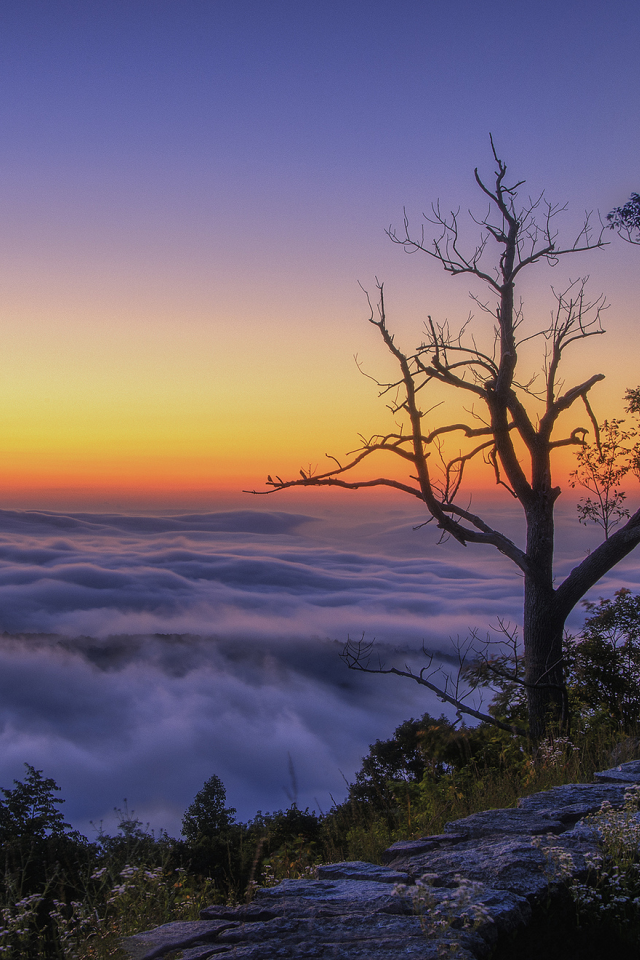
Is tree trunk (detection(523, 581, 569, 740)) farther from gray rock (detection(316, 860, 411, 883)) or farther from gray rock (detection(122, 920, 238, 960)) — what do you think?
gray rock (detection(122, 920, 238, 960))

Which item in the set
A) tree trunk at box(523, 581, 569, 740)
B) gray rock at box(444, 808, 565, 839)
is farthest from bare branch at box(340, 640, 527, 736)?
gray rock at box(444, 808, 565, 839)

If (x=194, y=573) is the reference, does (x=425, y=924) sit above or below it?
above

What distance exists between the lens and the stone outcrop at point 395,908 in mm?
2652

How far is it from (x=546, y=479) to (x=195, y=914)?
8572 millimetres

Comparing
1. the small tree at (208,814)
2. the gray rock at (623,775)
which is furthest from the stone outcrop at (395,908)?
the small tree at (208,814)

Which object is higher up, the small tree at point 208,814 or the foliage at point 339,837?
the foliage at point 339,837

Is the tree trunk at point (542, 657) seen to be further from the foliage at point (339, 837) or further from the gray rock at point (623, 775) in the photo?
the gray rock at point (623, 775)

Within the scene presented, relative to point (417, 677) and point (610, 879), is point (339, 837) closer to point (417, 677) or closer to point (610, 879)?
point (610, 879)

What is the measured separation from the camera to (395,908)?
9.93ft

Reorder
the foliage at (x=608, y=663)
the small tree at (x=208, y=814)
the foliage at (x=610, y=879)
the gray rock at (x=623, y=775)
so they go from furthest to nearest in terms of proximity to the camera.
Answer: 1. the small tree at (x=208, y=814)
2. the foliage at (x=608, y=663)
3. the gray rock at (x=623, y=775)
4. the foliage at (x=610, y=879)

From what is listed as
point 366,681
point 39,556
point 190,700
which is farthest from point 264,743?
point 39,556

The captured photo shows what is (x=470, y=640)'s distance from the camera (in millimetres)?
10289

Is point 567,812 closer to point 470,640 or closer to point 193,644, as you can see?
point 470,640

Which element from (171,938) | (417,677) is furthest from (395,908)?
(417,677)
